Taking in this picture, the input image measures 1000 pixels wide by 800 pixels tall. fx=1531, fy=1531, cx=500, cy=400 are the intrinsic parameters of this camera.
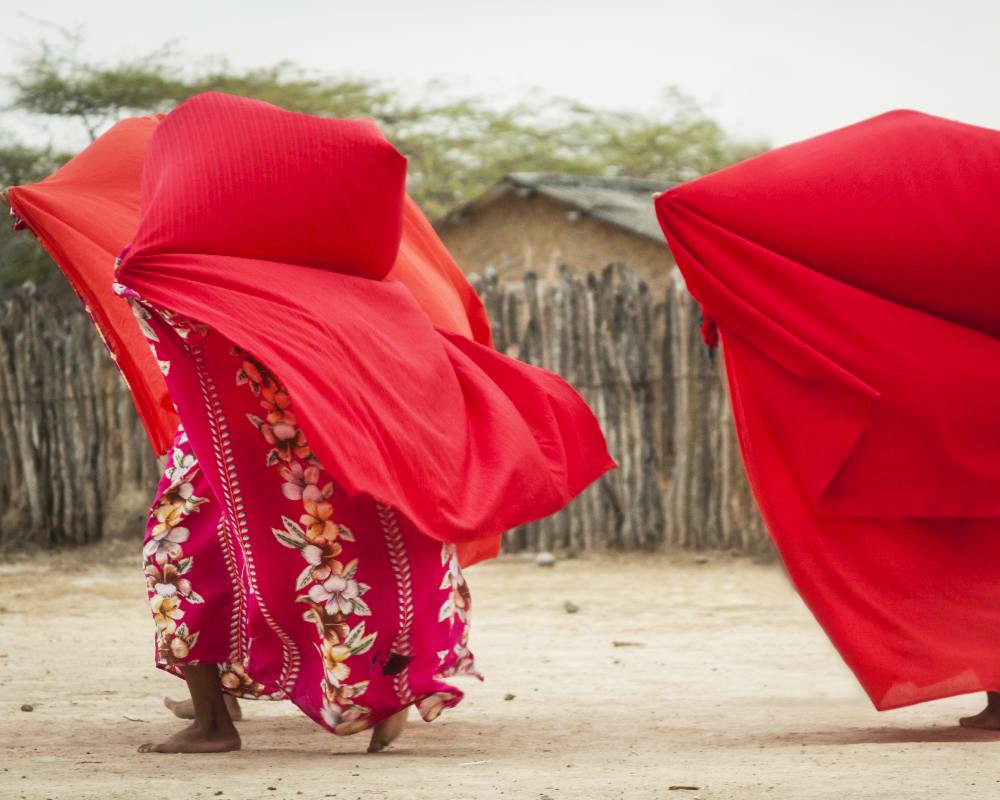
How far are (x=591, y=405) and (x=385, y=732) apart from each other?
5.87m

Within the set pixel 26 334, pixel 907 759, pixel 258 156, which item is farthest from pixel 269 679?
pixel 26 334

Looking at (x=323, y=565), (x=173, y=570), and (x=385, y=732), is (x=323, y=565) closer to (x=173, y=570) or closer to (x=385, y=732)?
(x=173, y=570)

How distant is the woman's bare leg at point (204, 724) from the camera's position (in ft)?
13.4

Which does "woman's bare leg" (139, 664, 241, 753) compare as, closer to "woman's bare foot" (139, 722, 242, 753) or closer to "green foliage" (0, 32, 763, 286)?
"woman's bare foot" (139, 722, 242, 753)

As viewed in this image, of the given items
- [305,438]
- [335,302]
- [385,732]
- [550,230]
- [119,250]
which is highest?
[550,230]

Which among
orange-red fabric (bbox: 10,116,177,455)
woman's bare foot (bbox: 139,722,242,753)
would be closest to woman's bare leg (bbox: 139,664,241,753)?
woman's bare foot (bbox: 139,722,242,753)

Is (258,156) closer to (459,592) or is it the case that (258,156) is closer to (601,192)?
(459,592)

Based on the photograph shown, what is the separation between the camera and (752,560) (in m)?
9.37

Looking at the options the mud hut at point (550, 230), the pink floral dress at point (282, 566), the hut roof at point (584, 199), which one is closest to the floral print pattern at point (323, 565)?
the pink floral dress at point (282, 566)

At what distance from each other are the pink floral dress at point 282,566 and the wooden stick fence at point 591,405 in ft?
18.7

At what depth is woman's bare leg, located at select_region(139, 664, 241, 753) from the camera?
4.09 meters

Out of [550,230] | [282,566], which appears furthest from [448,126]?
[282,566]

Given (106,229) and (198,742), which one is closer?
(198,742)

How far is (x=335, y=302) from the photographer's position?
387 centimetres
